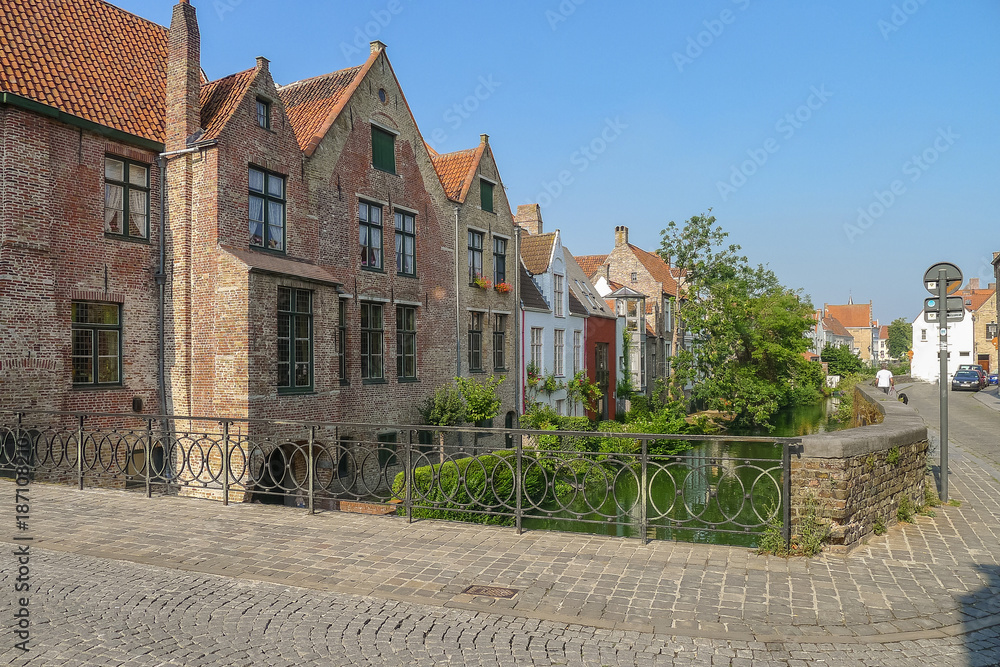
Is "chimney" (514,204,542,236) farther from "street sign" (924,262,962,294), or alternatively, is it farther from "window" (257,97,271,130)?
"street sign" (924,262,962,294)

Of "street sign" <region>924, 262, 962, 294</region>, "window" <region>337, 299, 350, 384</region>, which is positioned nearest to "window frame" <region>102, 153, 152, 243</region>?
"window" <region>337, 299, 350, 384</region>

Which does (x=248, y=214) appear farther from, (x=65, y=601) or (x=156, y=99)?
(x=65, y=601)

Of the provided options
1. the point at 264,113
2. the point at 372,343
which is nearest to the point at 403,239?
the point at 372,343

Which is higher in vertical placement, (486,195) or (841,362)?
(486,195)

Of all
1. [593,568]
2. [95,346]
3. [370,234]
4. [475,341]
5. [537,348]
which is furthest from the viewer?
[537,348]

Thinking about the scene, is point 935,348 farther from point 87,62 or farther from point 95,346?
point 87,62

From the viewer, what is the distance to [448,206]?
23.1 meters

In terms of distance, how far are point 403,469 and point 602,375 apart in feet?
68.3

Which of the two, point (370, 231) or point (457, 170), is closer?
point (370, 231)

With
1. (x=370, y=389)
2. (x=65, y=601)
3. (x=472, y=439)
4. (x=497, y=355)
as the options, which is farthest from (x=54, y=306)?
(x=497, y=355)

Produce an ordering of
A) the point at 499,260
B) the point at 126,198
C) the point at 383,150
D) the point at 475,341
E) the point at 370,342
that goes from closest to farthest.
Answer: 1. the point at 126,198
2. the point at 370,342
3. the point at 383,150
4. the point at 475,341
5. the point at 499,260

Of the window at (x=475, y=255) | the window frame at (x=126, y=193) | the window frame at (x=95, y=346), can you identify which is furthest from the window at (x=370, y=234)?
the window frame at (x=95, y=346)

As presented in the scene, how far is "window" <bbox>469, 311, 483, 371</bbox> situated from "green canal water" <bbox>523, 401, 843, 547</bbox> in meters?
5.73

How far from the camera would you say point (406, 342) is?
20859 millimetres
